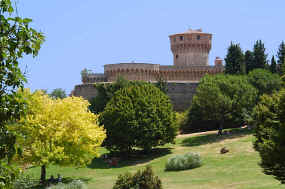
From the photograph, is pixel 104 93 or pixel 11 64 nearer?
pixel 11 64

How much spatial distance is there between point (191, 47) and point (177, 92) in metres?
18.2

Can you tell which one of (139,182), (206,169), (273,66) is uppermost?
(273,66)

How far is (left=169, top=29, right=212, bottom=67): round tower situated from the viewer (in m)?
81.1

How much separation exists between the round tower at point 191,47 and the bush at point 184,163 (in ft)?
161

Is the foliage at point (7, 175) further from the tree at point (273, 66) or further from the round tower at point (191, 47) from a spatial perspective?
the round tower at point (191, 47)

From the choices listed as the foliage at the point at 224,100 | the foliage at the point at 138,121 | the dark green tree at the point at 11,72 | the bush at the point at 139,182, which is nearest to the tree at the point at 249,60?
the foliage at the point at 224,100

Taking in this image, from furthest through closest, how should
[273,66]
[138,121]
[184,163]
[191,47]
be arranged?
[191,47]
[273,66]
[138,121]
[184,163]

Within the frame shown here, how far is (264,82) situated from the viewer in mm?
50906

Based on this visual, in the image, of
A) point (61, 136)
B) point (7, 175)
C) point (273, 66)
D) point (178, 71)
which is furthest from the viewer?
point (178, 71)

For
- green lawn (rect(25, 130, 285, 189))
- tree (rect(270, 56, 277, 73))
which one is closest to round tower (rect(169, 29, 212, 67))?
tree (rect(270, 56, 277, 73))

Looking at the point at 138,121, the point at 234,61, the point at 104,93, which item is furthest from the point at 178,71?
the point at 138,121

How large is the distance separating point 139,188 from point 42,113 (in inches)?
442

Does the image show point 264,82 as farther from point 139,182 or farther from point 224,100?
point 139,182

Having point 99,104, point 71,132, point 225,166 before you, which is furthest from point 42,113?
point 99,104
